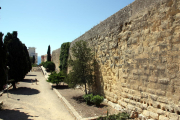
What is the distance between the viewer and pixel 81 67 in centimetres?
755

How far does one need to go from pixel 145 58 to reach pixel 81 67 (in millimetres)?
3930

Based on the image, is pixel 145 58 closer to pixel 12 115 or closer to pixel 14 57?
pixel 12 115

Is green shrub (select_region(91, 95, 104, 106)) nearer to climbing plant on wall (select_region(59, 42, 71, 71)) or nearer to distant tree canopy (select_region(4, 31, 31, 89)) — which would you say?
distant tree canopy (select_region(4, 31, 31, 89))

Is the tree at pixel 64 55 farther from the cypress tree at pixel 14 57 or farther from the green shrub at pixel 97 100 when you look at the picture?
the green shrub at pixel 97 100

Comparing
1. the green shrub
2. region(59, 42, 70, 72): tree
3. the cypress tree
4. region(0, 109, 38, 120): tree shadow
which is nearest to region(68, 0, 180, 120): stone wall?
the green shrub

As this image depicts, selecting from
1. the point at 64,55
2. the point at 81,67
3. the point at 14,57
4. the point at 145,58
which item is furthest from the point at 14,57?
the point at 145,58

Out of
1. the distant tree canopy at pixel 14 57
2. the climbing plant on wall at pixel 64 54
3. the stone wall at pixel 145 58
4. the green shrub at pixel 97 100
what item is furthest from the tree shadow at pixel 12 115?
the climbing plant on wall at pixel 64 54

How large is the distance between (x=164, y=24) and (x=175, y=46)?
71cm

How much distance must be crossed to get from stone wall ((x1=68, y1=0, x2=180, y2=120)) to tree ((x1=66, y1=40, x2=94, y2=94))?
1.37 metres

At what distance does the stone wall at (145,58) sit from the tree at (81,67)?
1366mm

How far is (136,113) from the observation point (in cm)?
457

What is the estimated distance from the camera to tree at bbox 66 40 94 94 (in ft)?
24.8

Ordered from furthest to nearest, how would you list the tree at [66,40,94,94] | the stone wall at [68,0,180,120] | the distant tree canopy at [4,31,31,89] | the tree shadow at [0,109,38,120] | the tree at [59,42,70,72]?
the tree at [59,42,70,72] → the distant tree canopy at [4,31,31,89] → the tree at [66,40,94,94] → the tree shadow at [0,109,38,120] → the stone wall at [68,0,180,120]

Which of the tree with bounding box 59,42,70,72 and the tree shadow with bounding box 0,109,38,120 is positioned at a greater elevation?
the tree with bounding box 59,42,70,72
